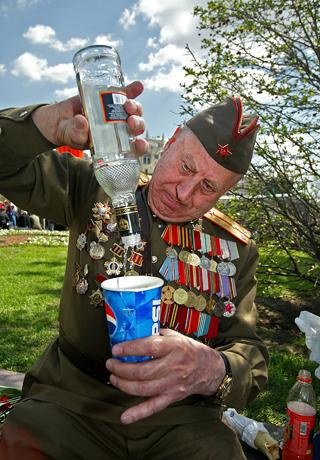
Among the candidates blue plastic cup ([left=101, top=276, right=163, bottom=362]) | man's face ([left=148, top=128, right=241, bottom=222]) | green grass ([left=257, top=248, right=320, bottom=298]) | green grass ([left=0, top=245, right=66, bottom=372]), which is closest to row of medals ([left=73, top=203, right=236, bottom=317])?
man's face ([left=148, top=128, right=241, bottom=222])

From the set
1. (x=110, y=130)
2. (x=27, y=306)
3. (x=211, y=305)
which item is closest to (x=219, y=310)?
(x=211, y=305)

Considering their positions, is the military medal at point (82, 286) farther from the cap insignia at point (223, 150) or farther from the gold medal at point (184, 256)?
the cap insignia at point (223, 150)

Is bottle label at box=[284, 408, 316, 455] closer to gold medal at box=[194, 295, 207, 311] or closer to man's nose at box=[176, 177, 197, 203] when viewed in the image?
gold medal at box=[194, 295, 207, 311]

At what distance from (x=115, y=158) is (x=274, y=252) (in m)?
4.25

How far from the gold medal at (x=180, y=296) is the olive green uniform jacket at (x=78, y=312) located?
0.51 feet

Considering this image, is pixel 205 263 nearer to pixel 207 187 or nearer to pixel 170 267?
pixel 170 267

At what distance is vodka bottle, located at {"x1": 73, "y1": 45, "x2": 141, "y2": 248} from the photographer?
5.08 ft

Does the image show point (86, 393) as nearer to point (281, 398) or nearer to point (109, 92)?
point (109, 92)

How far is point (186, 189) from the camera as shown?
212cm

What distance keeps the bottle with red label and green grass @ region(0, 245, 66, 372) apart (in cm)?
304

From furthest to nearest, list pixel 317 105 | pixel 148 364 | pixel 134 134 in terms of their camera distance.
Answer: pixel 317 105 < pixel 134 134 < pixel 148 364

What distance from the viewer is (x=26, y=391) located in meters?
2.20

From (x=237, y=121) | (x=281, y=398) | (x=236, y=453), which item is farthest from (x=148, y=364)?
(x=281, y=398)

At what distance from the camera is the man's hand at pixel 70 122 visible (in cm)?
164
